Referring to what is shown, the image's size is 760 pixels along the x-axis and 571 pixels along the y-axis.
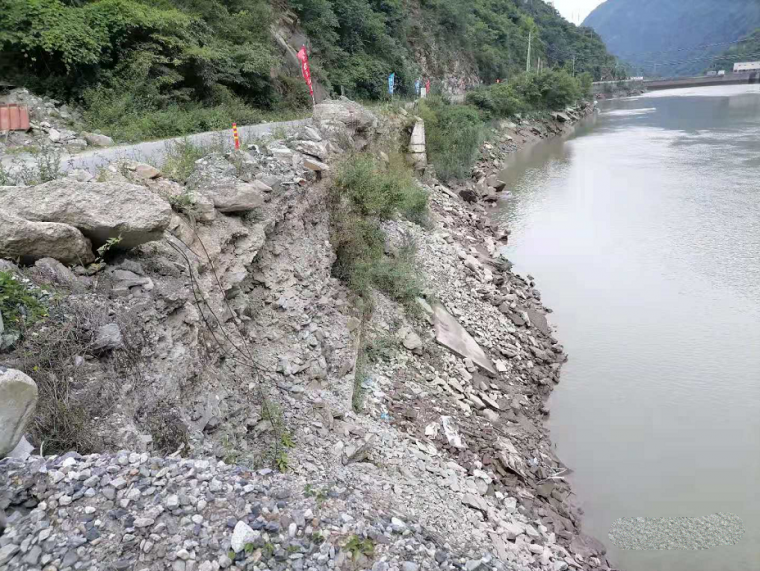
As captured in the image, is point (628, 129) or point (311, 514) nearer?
point (311, 514)

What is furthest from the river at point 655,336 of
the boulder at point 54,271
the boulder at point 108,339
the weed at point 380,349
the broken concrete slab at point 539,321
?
the boulder at point 54,271

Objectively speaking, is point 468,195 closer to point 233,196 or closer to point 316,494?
point 233,196

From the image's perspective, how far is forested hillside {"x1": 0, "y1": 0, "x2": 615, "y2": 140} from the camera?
1180 cm

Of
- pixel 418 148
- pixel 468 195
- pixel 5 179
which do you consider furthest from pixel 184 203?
pixel 468 195

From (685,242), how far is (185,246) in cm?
1562

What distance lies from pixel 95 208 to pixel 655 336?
10.7m

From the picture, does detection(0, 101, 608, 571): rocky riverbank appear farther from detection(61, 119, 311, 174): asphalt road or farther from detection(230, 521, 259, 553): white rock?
detection(61, 119, 311, 174): asphalt road

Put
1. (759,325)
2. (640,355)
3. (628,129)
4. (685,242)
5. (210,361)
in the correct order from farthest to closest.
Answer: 1. (628,129)
2. (685,242)
3. (759,325)
4. (640,355)
5. (210,361)

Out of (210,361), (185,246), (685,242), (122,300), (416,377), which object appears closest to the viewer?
(122,300)

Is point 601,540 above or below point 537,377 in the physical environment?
below

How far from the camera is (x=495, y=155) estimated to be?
30.9m

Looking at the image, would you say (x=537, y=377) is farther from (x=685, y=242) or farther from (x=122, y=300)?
(x=685, y=242)

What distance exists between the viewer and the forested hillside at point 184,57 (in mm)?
11797

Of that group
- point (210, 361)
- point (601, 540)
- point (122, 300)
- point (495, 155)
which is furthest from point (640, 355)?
point (495, 155)
